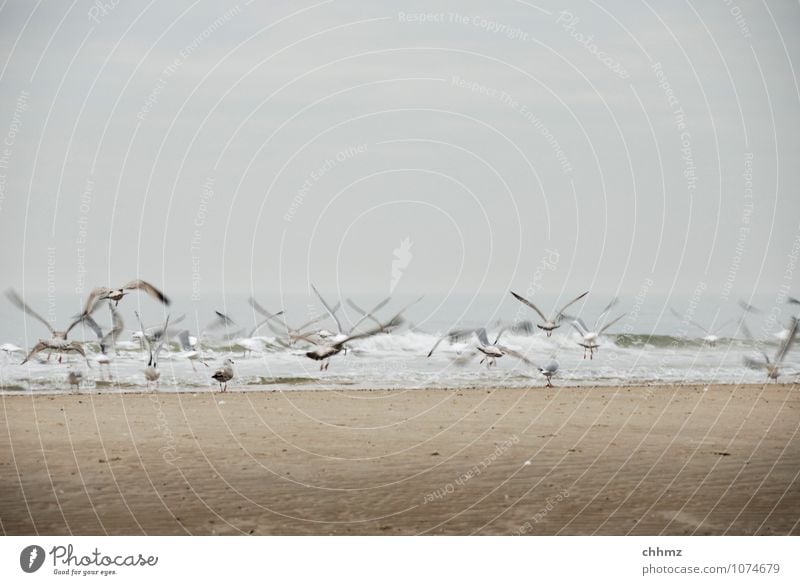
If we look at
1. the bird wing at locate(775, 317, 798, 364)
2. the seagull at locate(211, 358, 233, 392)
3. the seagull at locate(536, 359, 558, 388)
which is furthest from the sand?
the bird wing at locate(775, 317, 798, 364)

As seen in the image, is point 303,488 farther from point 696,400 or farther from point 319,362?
point 319,362

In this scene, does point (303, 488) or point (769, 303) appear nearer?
point (303, 488)

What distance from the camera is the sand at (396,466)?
34.0 feet

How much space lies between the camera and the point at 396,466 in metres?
12.2

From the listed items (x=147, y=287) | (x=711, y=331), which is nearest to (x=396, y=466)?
(x=147, y=287)

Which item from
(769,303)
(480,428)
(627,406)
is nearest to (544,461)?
(480,428)

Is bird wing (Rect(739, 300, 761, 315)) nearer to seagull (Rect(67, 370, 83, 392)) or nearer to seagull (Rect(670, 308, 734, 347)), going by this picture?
seagull (Rect(670, 308, 734, 347))

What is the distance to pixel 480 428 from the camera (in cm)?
1447

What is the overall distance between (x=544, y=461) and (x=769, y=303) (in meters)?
17.0

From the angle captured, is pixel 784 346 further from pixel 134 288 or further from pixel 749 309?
pixel 134 288

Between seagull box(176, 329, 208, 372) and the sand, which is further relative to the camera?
seagull box(176, 329, 208, 372)

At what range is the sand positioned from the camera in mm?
10375

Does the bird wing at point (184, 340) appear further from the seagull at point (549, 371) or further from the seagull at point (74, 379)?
the seagull at point (549, 371)

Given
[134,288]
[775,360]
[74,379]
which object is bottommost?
[74,379]
